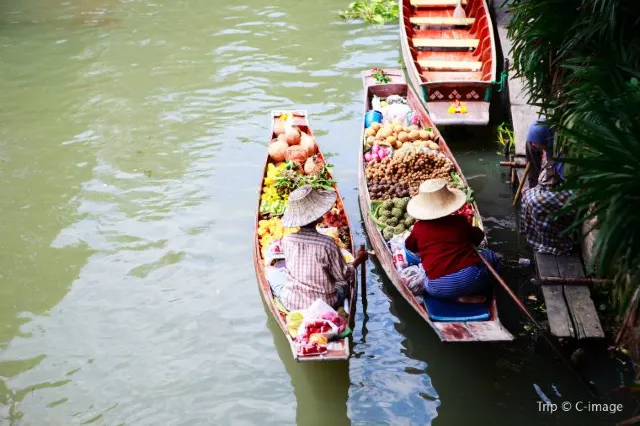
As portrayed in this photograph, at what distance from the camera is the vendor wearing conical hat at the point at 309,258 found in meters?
4.97

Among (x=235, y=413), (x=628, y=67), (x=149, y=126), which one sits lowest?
(x=235, y=413)

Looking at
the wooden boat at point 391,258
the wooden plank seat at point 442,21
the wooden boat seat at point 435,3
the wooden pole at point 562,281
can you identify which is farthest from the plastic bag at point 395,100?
the wooden pole at point 562,281

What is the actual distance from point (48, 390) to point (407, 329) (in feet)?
9.28

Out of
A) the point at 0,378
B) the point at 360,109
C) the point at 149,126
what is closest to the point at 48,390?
the point at 0,378

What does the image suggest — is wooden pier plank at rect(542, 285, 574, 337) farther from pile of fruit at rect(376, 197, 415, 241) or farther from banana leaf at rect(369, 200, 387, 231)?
banana leaf at rect(369, 200, 387, 231)

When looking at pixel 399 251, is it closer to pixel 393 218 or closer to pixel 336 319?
pixel 393 218

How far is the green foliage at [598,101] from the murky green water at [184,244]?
1.65 metres

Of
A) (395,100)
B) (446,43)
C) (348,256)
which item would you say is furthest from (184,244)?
(446,43)

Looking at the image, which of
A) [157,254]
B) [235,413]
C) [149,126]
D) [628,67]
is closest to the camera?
[628,67]

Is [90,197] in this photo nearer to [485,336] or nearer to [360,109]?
[360,109]

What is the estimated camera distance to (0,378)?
5.33 meters

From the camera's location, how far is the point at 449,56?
9.55 m

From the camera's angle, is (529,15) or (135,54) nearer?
(529,15)

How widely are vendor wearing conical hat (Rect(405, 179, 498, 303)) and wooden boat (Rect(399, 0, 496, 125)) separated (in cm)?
267
